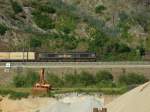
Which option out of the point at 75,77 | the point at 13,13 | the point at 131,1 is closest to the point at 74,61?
the point at 75,77

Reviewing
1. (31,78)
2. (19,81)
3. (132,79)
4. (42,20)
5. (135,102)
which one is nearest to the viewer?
(135,102)

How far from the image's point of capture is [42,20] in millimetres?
99312

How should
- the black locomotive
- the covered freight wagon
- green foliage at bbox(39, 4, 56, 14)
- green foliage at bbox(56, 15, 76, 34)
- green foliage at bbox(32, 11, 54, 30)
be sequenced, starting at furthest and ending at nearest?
green foliage at bbox(39, 4, 56, 14) < green foliage at bbox(56, 15, 76, 34) < green foliage at bbox(32, 11, 54, 30) < the black locomotive < the covered freight wagon

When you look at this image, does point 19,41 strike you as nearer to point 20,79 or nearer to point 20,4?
point 20,4

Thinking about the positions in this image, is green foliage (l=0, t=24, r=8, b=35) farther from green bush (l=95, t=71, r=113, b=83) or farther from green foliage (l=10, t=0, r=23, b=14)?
green bush (l=95, t=71, r=113, b=83)

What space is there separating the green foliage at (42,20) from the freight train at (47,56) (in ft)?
65.4

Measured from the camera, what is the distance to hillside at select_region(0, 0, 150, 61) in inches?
3529

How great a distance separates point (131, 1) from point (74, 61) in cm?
3899

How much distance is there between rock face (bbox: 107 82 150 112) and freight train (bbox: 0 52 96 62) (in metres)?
59.1

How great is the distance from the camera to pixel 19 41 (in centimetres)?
8938

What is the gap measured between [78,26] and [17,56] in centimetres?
2521

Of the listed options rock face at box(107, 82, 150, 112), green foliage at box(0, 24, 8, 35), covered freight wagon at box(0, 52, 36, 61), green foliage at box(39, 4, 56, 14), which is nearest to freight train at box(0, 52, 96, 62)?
covered freight wagon at box(0, 52, 36, 61)

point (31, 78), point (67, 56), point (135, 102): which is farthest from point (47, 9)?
point (135, 102)

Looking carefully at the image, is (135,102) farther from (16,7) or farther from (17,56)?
(16,7)
